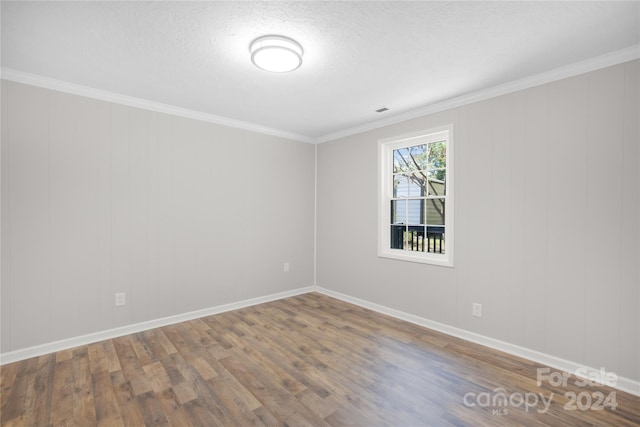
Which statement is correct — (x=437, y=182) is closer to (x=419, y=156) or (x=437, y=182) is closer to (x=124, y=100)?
(x=419, y=156)

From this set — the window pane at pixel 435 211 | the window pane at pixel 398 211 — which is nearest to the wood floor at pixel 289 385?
the window pane at pixel 435 211

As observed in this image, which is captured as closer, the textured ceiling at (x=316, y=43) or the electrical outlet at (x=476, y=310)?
the textured ceiling at (x=316, y=43)

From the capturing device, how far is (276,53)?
2.10 meters

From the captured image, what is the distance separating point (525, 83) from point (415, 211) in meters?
1.70

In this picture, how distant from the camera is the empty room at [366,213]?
1.92 m

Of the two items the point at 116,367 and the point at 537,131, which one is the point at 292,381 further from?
the point at 537,131

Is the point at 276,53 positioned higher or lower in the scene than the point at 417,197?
higher

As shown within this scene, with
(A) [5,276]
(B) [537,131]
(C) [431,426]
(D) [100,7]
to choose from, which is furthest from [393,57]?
(A) [5,276]

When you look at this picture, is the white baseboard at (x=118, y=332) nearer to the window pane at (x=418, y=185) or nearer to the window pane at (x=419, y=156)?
the window pane at (x=418, y=185)

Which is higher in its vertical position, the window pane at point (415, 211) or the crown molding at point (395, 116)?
the crown molding at point (395, 116)

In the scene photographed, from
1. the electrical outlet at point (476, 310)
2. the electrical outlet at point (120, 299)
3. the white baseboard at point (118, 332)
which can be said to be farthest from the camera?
the electrical outlet at point (120, 299)

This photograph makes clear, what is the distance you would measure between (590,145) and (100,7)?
3637 millimetres

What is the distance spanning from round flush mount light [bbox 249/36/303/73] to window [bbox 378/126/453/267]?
1908 millimetres

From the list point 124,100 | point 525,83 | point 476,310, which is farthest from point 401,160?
point 124,100
